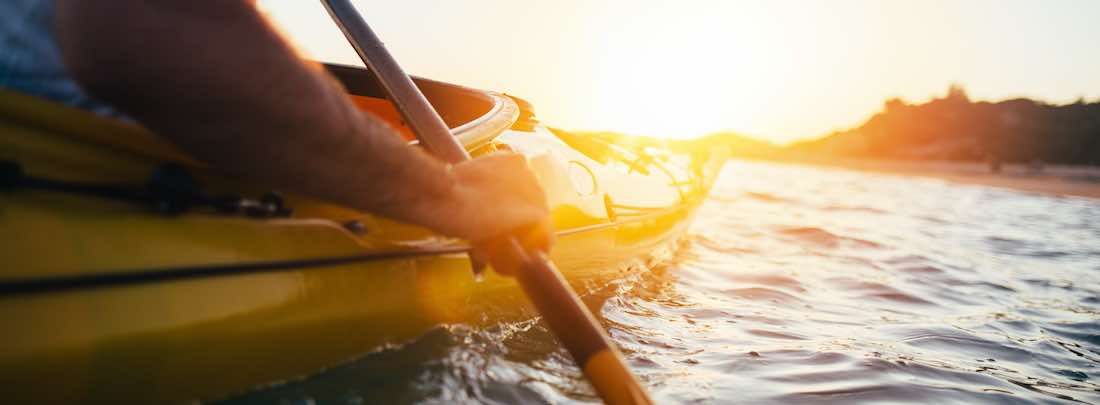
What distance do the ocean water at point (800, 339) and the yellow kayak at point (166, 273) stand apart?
0.63 ft

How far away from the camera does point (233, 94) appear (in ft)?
3.56

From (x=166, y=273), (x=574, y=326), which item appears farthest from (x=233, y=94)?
(x=574, y=326)

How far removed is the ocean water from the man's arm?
0.78 meters

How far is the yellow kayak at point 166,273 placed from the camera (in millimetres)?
1144

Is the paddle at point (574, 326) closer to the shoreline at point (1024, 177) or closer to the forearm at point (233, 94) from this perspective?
the forearm at point (233, 94)

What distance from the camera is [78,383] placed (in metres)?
1.21

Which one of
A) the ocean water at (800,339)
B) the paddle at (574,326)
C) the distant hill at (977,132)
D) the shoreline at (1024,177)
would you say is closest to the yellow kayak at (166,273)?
the ocean water at (800,339)

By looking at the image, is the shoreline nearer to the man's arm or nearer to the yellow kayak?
the yellow kayak

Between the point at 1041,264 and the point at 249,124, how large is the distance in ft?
25.3

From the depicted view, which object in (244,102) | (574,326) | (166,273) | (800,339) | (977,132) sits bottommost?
(800,339)

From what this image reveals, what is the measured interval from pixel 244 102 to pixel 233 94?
0.08 ft

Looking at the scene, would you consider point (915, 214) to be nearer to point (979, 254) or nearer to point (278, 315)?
point (979, 254)

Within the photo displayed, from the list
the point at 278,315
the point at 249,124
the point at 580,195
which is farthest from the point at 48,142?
the point at 580,195

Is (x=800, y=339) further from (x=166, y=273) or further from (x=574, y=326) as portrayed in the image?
(x=166, y=273)
